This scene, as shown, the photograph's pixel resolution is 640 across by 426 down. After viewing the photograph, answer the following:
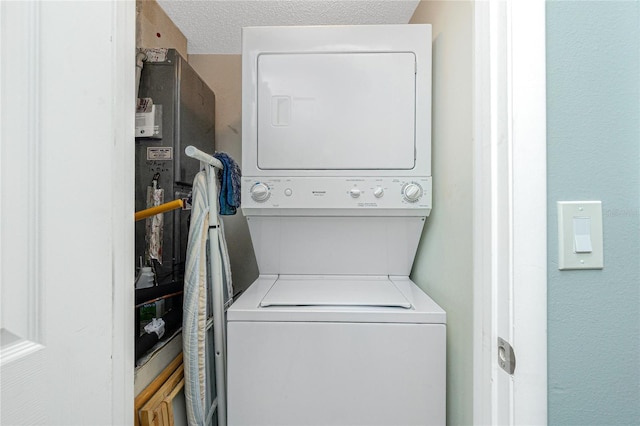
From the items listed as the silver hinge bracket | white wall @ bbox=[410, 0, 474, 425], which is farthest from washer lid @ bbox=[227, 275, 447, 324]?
the silver hinge bracket

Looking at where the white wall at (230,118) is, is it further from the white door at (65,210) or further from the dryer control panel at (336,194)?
the white door at (65,210)

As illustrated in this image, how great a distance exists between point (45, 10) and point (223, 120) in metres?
1.85

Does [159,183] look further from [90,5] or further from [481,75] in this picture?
[481,75]

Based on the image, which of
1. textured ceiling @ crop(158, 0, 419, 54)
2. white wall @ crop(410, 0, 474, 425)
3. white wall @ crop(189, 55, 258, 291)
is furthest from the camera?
white wall @ crop(189, 55, 258, 291)

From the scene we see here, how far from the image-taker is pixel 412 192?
1440mm

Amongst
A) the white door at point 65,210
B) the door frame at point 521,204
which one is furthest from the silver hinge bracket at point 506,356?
the white door at point 65,210

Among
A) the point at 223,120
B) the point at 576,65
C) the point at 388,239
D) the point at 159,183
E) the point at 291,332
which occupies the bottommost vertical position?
the point at 291,332

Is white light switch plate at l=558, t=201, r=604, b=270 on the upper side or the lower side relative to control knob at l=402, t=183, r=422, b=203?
lower

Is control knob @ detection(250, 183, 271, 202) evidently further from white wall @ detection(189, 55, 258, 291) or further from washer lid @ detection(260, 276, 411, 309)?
white wall @ detection(189, 55, 258, 291)

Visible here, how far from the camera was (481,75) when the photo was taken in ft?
2.28

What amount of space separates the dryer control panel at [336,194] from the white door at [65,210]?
83 cm

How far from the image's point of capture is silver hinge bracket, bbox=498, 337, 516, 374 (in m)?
0.63

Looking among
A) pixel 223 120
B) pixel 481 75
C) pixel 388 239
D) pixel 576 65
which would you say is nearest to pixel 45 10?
pixel 481 75

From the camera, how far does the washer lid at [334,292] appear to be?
1229 millimetres
